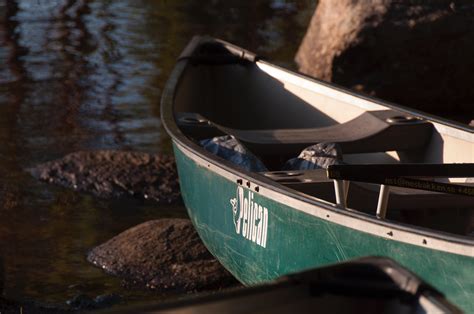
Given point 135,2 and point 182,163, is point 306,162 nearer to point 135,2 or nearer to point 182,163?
point 182,163

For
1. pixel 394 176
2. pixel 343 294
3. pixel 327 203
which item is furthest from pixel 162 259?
pixel 343 294

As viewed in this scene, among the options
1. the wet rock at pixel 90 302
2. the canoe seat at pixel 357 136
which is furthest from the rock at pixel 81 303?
the canoe seat at pixel 357 136

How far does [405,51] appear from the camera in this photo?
1157 centimetres

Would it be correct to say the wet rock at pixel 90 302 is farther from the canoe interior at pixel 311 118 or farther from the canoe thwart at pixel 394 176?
the canoe thwart at pixel 394 176

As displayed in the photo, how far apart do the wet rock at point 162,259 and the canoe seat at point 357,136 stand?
66cm

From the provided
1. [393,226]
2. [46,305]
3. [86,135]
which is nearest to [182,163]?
[46,305]

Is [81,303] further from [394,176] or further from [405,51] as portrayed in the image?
[405,51]

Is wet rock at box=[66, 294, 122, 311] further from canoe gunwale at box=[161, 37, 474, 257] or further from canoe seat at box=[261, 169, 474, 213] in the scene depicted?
canoe seat at box=[261, 169, 474, 213]

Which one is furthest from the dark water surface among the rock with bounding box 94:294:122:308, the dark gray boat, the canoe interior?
the dark gray boat

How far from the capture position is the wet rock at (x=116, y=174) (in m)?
9.16

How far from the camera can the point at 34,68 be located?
13352 millimetres

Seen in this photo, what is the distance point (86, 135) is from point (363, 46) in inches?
109

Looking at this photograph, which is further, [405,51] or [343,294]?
[405,51]

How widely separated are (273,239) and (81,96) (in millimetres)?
6304
